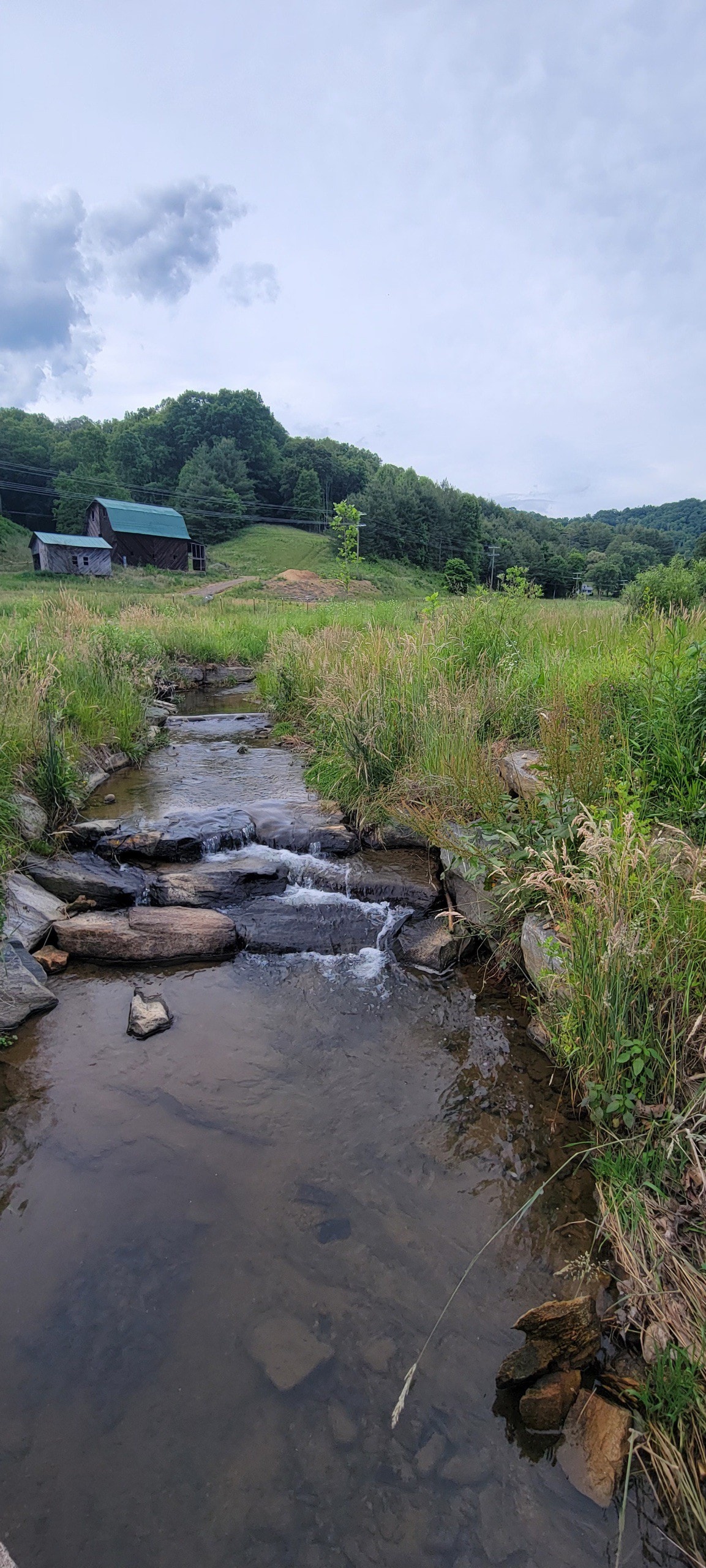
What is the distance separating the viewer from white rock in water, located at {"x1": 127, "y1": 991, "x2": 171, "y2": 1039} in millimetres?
4258

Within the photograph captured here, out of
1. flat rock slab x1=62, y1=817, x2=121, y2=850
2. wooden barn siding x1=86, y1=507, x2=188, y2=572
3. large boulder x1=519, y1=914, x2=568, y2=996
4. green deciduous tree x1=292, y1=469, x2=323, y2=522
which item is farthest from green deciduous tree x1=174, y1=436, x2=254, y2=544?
large boulder x1=519, y1=914, x2=568, y2=996

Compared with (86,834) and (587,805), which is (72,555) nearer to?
(86,834)

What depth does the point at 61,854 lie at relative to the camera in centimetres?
621

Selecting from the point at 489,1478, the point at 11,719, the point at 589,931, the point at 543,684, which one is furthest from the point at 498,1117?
the point at 11,719

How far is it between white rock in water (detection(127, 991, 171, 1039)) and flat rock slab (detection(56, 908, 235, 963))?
63cm

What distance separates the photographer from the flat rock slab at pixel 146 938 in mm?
5160

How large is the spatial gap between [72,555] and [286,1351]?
1944 inches

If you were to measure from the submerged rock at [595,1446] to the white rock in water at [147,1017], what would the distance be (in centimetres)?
286

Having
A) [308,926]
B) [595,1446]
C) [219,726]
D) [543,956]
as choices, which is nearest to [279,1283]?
[595,1446]

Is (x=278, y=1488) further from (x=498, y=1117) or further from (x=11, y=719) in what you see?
(x=11, y=719)

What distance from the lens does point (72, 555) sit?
45031 millimetres

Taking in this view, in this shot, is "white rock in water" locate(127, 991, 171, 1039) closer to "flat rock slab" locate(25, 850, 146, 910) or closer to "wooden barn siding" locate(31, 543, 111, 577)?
"flat rock slab" locate(25, 850, 146, 910)

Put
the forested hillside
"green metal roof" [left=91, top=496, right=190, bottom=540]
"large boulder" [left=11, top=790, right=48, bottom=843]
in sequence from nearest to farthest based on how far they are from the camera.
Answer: "large boulder" [left=11, top=790, right=48, bottom=843], "green metal roof" [left=91, top=496, right=190, bottom=540], the forested hillside

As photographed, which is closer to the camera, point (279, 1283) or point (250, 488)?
point (279, 1283)
